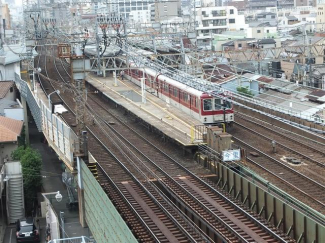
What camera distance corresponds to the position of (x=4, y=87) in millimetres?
27016

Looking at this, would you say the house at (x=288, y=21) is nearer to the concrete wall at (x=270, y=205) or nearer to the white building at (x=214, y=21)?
the white building at (x=214, y=21)

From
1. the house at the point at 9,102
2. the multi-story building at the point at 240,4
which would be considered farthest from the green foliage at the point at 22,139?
the multi-story building at the point at 240,4

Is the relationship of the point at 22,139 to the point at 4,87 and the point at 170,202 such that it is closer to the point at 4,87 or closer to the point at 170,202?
the point at 4,87

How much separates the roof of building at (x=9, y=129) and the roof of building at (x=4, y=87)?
11.2 feet

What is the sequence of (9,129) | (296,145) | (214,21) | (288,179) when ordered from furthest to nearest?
(214,21) → (9,129) → (296,145) → (288,179)

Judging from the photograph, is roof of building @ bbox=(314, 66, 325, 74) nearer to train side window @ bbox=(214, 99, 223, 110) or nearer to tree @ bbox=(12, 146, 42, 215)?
train side window @ bbox=(214, 99, 223, 110)

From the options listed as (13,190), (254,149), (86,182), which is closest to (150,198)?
(86,182)

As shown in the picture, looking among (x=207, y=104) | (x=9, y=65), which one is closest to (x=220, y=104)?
(x=207, y=104)

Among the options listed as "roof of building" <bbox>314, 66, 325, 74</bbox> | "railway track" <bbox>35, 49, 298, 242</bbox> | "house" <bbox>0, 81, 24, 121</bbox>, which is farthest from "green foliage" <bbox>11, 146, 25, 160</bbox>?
"roof of building" <bbox>314, 66, 325, 74</bbox>

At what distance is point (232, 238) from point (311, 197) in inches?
90.0

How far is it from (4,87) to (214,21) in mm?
32667

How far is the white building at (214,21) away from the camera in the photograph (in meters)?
55.5

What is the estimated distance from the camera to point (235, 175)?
43.1ft

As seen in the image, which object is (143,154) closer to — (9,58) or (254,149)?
(254,149)
